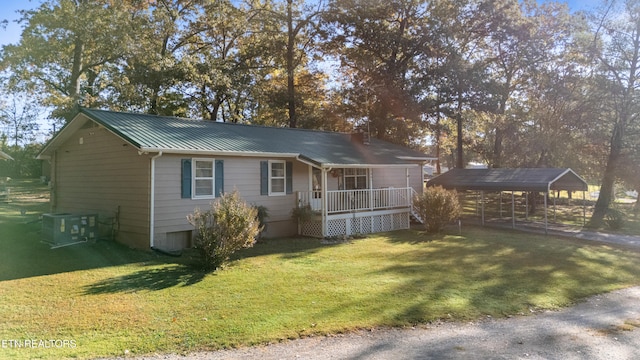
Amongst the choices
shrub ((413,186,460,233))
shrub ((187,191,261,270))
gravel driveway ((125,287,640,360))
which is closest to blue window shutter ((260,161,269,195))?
shrub ((187,191,261,270))

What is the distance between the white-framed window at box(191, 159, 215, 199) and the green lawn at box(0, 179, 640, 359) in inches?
88.0

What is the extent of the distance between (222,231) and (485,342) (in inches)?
227

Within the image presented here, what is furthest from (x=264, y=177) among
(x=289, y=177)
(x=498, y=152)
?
(x=498, y=152)

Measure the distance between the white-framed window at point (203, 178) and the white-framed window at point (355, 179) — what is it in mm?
6609

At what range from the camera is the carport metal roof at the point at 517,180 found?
1641cm

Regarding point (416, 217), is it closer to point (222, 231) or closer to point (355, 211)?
point (355, 211)

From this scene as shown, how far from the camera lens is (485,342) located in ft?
17.2

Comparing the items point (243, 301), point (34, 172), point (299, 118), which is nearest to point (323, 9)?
point (299, 118)

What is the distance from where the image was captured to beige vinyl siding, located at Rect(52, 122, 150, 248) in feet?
36.4

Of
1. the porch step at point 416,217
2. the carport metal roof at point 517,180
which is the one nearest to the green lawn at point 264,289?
the carport metal roof at point 517,180

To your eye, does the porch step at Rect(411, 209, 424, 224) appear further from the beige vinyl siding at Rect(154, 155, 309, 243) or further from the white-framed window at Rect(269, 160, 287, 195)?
the white-framed window at Rect(269, 160, 287, 195)

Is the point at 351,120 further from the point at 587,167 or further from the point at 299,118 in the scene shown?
the point at 587,167

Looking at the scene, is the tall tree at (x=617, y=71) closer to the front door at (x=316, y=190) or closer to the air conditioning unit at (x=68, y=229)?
the front door at (x=316, y=190)

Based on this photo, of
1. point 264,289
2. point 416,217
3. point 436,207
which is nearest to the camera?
point 264,289
